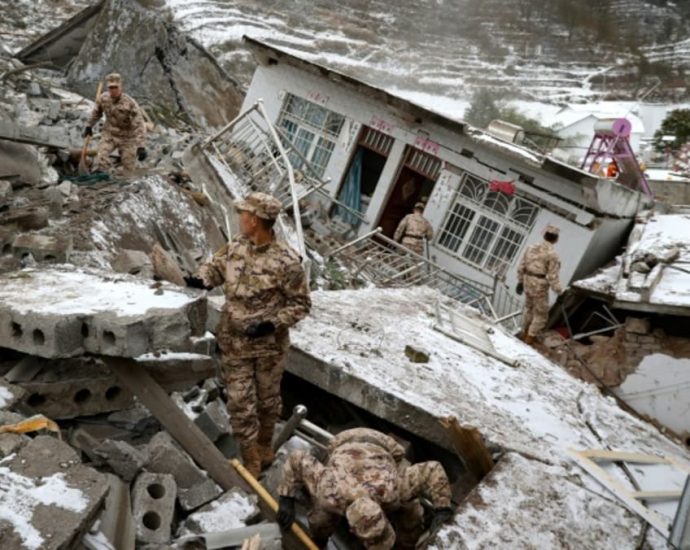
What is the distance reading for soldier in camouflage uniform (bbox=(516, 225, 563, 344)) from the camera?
28.9 ft

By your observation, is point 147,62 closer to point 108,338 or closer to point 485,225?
point 485,225

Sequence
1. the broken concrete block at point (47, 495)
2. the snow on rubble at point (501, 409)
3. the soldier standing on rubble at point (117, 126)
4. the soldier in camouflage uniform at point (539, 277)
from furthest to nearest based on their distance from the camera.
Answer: the soldier in camouflage uniform at point (539, 277) < the soldier standing on rubble at point (117, 126) < the snow on rubble at point (501, 409) < the broken concrete block at point (47, 495)

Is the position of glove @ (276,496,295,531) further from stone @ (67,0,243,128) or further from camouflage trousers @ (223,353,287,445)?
stone @ (67,0,243,128)

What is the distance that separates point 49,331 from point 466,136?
9.66 metres

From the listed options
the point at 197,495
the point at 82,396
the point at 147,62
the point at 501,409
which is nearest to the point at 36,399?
the point at 82,396

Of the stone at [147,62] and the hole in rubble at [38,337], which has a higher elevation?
the stone at [147,62]

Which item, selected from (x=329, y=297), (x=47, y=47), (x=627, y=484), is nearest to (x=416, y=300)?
(x=329, y=297)

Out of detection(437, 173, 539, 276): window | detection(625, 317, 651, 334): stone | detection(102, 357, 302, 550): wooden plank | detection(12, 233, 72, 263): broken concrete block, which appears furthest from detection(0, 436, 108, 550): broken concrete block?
detection(437, 173, 539, 276): window

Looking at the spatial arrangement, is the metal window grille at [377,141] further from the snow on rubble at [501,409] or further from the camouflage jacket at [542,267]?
the snow on rubble at [501,409]

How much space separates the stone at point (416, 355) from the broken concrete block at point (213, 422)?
5.43 ft

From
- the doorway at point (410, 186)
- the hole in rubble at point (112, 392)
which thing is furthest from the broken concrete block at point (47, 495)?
the doorway at point (410, 186)

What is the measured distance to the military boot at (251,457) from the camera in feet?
13.3

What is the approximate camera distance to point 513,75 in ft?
167

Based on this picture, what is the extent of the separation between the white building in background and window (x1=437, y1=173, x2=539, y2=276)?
19mm
